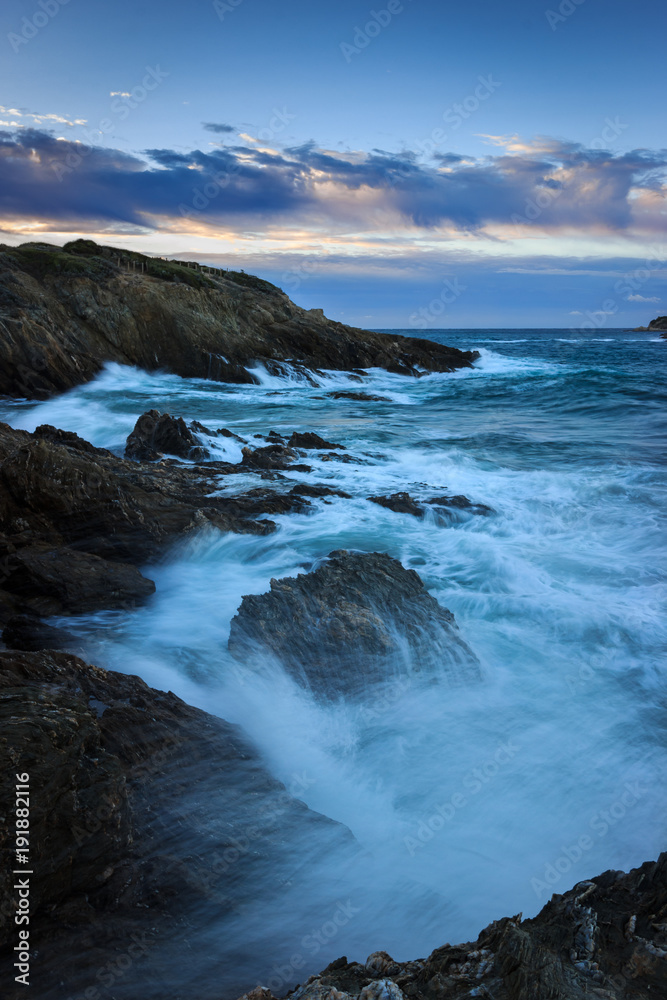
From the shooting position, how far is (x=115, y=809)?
3.25 m

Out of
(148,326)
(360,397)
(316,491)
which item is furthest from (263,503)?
(148,326)

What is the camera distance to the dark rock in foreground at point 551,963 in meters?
2.38

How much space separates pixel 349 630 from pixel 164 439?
9.43 meters

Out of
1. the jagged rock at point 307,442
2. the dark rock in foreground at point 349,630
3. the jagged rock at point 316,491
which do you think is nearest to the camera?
the dark rock in foreground at point 349,630

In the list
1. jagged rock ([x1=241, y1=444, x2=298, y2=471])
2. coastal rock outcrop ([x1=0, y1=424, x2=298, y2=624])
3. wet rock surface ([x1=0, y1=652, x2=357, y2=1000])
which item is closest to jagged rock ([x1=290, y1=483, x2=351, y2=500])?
coastal rock outcrop ([x1=0, y1=424, x2=298, y2=624])

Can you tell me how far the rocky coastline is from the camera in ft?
8.67

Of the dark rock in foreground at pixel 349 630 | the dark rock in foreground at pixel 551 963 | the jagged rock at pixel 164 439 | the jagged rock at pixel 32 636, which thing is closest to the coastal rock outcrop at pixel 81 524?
the jagged rock at pixel 32 636

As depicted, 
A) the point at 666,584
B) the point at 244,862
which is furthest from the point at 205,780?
the point at 666,584

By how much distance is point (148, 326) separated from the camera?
31672mm

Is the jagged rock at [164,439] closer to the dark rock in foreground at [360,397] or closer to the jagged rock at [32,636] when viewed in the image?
the jagged rock at [32,636]

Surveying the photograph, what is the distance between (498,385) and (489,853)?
111 ft

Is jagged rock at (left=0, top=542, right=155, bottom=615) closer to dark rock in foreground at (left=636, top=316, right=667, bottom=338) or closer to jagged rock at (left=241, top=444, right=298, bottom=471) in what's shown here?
jagged rock at (left=241, top=444, right=298, bottom=471)

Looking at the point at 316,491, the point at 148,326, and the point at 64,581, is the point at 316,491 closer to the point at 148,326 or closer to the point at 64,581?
the point at 64,581

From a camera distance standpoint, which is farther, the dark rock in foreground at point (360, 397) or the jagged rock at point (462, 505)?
the dark rock in foreground at point (360, 397)
